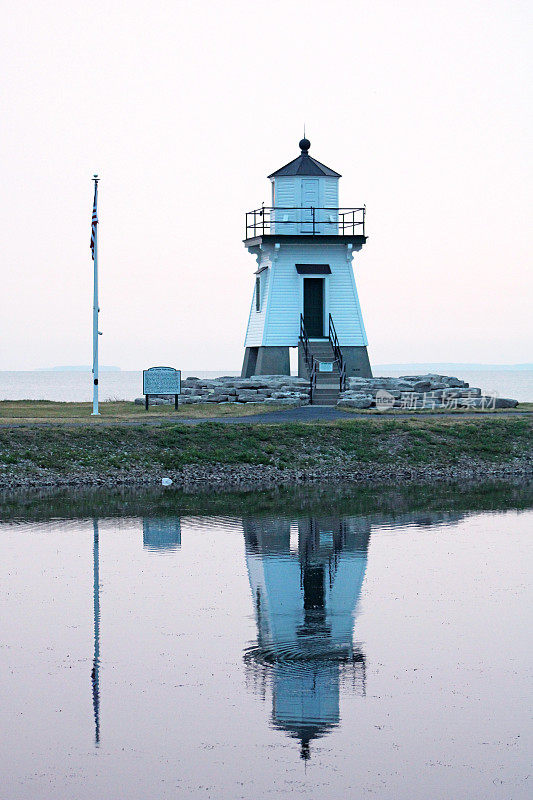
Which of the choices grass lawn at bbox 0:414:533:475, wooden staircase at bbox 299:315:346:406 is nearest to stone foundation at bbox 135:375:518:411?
wooden staircase at bbox 299:315:346:406

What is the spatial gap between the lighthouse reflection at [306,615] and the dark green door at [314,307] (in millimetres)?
24290

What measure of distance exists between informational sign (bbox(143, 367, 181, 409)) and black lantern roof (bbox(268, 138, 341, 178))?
10.8 metres

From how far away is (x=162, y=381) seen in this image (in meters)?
39.4

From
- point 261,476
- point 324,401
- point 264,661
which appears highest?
point 324,401

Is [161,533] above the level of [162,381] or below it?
below

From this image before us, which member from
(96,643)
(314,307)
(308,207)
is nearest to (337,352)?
(314,307)

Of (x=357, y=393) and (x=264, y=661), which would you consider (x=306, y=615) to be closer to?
(x=264, y=661)

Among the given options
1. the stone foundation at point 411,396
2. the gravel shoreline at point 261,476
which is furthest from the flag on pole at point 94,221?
the stone foundation at point 411,396

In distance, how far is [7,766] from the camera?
390 inches

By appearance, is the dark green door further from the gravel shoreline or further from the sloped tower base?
the gravel shoreline

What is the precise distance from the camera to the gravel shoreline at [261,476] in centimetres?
2805

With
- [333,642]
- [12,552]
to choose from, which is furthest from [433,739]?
[12,552]

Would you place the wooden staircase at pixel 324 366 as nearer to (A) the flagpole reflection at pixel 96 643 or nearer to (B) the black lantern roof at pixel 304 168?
(B) the black lantern roof at pixel 304 168

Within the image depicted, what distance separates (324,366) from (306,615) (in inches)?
1169
